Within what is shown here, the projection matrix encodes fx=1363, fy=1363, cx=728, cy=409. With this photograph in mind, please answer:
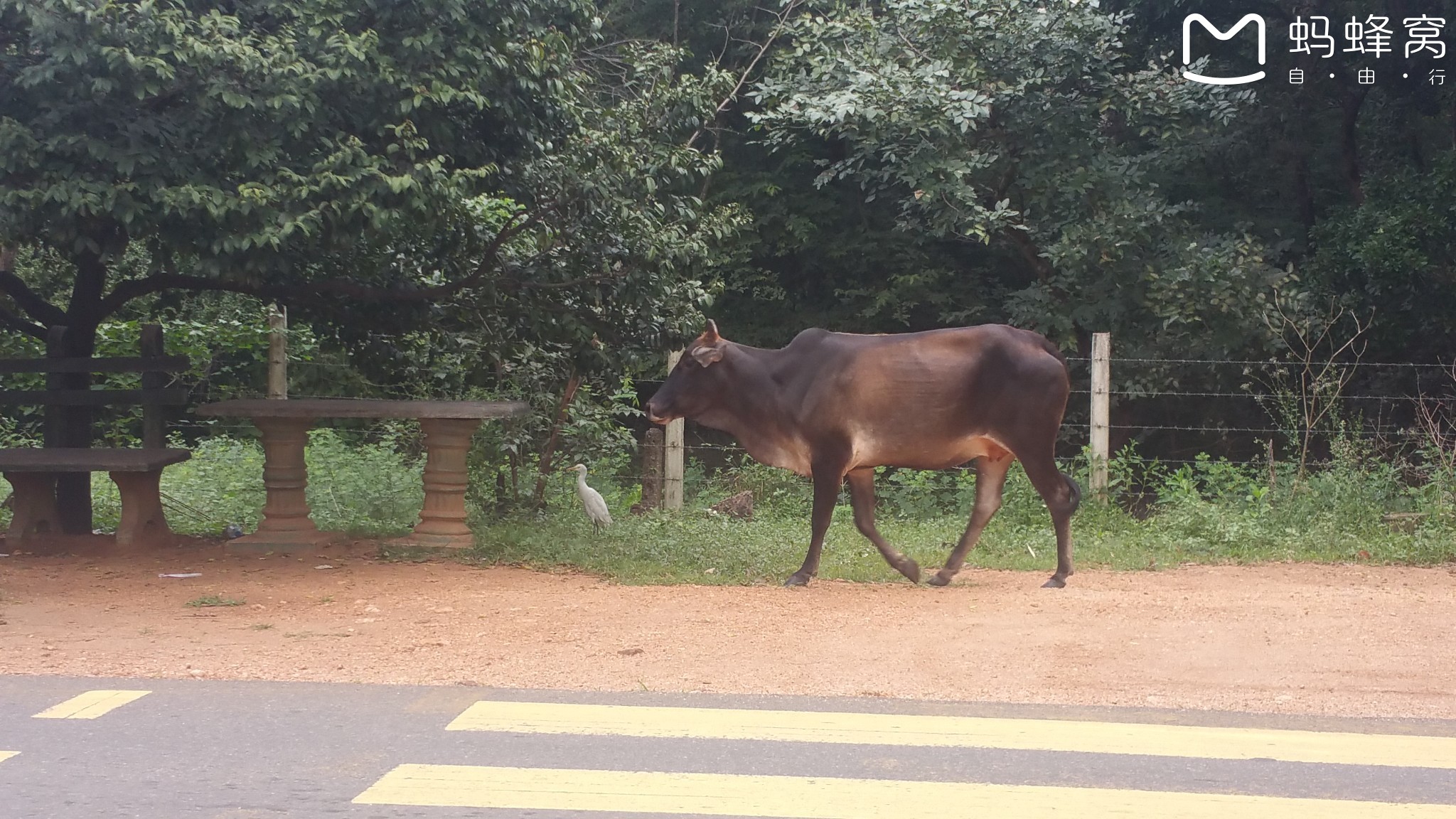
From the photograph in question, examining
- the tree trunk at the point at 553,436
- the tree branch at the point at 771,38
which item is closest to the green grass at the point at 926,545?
the tree trunk at the point at 553,436

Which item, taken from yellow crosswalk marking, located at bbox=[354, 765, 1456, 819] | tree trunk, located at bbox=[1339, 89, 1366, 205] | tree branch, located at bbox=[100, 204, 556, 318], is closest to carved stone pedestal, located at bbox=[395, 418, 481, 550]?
tree branch, located at bbox=[100, 204, 556, 318]

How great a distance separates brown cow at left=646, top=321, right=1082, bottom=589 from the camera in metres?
8.63

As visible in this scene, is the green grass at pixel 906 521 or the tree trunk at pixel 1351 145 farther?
the tree trunk at pixel 1351 145

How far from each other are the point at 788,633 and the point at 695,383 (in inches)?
100

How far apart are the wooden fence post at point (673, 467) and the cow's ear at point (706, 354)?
11.1 feet

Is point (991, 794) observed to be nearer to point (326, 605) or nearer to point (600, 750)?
point (600, 750)

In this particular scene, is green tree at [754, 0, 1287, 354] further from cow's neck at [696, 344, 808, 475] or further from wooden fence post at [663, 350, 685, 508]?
cow's neck at [696, 344, 808, 475]

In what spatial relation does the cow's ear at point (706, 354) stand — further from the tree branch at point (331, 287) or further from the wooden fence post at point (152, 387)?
the wooden fence post at point (152, 387)

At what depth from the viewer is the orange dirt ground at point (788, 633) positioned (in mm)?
6020

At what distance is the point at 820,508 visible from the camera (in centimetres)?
869

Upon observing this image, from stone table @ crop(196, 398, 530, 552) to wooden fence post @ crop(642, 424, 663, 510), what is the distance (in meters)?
2.71

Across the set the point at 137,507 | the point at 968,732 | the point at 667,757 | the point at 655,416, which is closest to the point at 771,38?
the point at 655,416

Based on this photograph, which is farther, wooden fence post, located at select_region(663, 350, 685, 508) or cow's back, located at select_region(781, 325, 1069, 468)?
wooden fence post, located at select_region(663, 350, 685, 508)

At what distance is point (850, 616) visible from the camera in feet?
24.9
